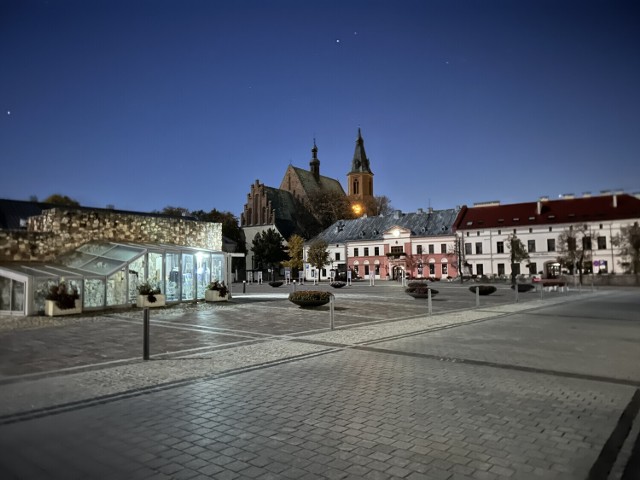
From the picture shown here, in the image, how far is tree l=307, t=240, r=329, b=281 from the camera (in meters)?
73.2

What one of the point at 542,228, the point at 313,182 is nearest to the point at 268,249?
the point at 313,182

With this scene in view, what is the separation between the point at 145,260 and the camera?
22250 millimetres

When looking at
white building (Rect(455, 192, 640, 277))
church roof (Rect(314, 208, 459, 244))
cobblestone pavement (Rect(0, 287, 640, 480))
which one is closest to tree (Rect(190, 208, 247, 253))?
church roof (Rect(314, 208, 459, 244))

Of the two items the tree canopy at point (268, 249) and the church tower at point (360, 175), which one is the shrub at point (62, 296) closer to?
the tree canopy at point (268, 249)

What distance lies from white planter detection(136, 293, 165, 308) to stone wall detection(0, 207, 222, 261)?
4.77 m

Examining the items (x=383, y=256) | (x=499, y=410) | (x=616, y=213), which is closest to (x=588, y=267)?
(x=616, y=213)

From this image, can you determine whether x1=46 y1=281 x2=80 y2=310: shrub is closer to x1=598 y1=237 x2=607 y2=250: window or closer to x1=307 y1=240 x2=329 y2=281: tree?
x1=307 y1=240 x2=329 y2=281: tree

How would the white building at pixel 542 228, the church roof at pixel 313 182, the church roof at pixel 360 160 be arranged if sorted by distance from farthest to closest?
the church roof at pixel 360 160
the church roof at pixel 313 182
the white building at pixel 542 228

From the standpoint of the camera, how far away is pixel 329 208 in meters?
91.8

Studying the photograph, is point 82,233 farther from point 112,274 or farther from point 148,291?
point 148,291

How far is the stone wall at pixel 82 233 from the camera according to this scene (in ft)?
68.9

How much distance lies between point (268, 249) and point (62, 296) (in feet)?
201

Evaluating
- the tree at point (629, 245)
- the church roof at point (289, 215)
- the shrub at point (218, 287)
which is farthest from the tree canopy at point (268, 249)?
the shrub at point (218, 287)

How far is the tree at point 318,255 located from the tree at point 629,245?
130ft
